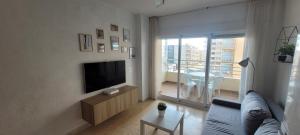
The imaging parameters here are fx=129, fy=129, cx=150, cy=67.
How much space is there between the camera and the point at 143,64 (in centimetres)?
371

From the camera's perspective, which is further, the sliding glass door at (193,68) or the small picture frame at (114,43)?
the sliding glass door at (193,68)

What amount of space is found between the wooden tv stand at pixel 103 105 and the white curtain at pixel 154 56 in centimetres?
111

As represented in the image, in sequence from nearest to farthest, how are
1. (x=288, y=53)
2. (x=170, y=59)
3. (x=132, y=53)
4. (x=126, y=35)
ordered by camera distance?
1. (x=288, y=53)
2. (x=126, y=35)
3. (x=132, y=53)
4. (x=170, y=59)

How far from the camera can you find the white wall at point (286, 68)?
1.87 meters

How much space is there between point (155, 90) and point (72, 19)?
2.74m

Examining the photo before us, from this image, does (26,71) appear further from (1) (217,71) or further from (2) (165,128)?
(1) (217,71)

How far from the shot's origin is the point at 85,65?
2.34 meters

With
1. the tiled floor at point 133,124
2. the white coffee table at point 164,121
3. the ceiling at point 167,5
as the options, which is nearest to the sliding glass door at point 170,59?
the ceiling at point 167,5

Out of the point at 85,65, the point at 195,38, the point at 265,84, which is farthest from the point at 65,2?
the point at 265,84

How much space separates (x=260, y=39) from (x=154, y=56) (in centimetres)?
235

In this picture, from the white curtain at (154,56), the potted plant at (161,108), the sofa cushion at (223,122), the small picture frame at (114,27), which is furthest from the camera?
the white curtain at (154,56)

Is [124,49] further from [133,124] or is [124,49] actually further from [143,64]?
[133,124]

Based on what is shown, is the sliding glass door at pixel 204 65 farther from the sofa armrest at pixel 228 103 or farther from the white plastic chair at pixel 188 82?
the sofa armrest at pixel 228 103

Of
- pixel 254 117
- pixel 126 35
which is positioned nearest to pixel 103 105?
pixel 126 35
